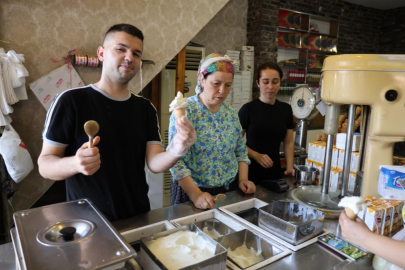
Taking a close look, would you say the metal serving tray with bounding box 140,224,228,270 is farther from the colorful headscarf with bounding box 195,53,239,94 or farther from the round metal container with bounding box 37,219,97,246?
the colorful headscarf with bounding box 195,53,239,94

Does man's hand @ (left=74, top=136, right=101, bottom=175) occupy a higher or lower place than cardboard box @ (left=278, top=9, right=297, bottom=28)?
lower

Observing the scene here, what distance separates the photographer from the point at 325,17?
6266 mm

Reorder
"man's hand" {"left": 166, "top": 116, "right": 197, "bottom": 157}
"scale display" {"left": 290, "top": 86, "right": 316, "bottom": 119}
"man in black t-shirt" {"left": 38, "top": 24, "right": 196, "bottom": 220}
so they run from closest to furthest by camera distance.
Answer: "man's hand" {"left": 166, "top": 116, "right": 197, "bottom": 157}, "man in black t-shirt" {"left": 38, "top": 24, "right": 196, "bottom": 220}, "scale display" {"left": 290, "top": 86, "right": 316, "bottom": 119}

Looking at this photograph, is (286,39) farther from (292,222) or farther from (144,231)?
(144,231)

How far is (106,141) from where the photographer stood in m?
1.37

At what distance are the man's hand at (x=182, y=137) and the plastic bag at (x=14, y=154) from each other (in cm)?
172

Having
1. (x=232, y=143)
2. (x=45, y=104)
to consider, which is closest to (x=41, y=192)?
(x=45, y=104)

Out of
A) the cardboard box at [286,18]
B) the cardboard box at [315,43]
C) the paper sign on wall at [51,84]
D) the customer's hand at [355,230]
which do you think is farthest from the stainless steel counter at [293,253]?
the cardboard box at [315,43]

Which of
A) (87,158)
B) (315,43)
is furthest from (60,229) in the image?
(315,43)

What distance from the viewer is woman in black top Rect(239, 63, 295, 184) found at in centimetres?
241

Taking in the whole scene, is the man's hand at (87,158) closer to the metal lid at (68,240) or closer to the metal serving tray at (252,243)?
the metal lid at (68,240)

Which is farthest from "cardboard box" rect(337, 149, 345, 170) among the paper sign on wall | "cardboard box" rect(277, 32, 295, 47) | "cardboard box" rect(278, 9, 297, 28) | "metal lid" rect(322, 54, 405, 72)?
"cardboard box" rect(278, 9, 297, 28)

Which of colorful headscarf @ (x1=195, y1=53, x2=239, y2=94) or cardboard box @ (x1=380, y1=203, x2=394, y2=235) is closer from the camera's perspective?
cardboard box @ (x1=380, y1=203, x2=394, y2=235)

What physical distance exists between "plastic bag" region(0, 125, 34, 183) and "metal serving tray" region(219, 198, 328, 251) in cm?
193
